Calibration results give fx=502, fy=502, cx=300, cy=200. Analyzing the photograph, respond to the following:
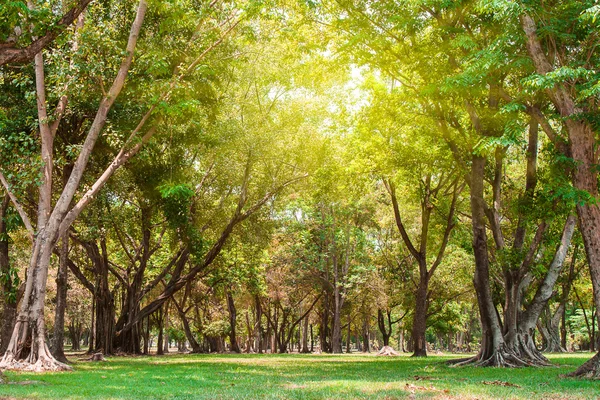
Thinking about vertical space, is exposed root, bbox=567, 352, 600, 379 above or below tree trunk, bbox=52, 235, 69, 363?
below

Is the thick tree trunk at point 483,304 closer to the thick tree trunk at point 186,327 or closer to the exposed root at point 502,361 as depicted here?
the exposed root at point 502,361

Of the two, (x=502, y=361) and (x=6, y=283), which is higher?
(x=6, y=283)

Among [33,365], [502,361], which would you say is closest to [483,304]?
[502,361]

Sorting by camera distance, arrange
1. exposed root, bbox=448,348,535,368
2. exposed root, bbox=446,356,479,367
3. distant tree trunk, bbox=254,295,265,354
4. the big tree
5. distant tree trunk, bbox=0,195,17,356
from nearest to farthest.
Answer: the big tree
exposed root, bbox=448,348,535,368
exposed root, bbox=446,356,479,367
distant tree trunk, bbox=0,195,17,356
distant tree trunk, bbox=254,295,265,354

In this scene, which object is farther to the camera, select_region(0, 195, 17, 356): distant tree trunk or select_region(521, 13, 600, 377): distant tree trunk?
select_region(0, 195, 17, 356): distant tree trunk

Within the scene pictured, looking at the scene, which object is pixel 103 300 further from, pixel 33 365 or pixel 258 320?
pixel 258 320

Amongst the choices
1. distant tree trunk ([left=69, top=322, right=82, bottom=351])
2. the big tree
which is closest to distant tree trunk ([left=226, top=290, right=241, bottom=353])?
the big tree

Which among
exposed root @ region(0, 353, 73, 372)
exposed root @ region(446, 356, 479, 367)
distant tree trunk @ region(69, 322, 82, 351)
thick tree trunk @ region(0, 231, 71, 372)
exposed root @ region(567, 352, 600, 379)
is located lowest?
distant tree trunk @ region(69, 322, 82, 351)

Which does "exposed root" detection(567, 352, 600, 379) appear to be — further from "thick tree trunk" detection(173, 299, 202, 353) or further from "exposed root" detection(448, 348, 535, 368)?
"thick tree trunk" detection(173, 299, 202, 353)

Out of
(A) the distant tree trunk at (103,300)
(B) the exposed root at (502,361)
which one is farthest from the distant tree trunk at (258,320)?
(B) the exposed root at (502,361)

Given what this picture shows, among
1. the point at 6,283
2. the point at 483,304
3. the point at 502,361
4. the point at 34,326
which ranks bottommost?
the point at 502,361

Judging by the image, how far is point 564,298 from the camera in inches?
1352

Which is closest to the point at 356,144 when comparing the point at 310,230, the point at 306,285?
the point at 310,230

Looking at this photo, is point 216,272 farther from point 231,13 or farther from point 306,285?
point 231,13
